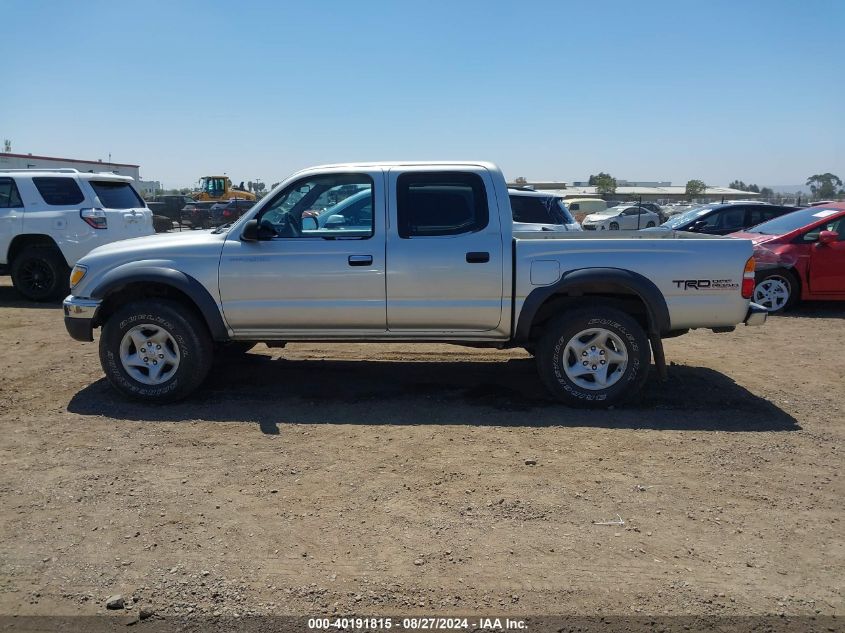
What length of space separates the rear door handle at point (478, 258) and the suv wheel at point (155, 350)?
2302 mm

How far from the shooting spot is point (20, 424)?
5.09 m

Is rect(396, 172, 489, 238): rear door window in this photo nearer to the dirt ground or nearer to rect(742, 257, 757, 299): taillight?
the dirt ground

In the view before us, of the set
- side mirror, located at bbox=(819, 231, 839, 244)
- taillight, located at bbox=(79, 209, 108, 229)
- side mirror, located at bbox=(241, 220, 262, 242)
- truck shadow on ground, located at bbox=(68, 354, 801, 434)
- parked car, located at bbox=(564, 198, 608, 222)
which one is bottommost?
truck shadow on ground, located at bbox=(68, 354, 801, 434)

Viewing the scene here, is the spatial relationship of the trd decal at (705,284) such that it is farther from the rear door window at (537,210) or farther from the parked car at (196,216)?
the parked car at (196,216)

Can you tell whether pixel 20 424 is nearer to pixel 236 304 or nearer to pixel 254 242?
pixel 236 304

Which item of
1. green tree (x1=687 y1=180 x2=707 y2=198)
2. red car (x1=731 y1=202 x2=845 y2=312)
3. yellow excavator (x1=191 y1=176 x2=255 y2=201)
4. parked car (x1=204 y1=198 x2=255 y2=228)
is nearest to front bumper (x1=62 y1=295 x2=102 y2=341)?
red car (x1=731 y1=202 x2=845 y2=312)

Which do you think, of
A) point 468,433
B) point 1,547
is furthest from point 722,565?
point 1,547

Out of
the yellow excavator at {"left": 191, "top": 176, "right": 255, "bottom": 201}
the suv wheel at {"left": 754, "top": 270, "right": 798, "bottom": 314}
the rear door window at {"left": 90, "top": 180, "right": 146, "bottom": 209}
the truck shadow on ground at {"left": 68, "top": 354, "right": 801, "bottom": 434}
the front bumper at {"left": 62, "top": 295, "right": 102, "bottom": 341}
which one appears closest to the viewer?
the truck shadow on ground at {"left": 68, "top": 354, "right": 801, "bottom": 434}

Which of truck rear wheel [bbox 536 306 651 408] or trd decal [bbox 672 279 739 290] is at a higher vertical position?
trd decal [bbox 672 279 739 290]

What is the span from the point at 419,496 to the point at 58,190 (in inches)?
368

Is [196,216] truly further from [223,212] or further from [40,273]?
[40,273]

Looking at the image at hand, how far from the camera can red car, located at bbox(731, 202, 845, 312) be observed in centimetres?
948

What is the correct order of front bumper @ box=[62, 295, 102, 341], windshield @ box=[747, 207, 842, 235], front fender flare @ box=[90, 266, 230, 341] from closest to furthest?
front fender flare @ box=[90, 266, 230, 341] < front bumper @ box=[62, 295, 102, 341] < windshield @ box=[747, 207, 842, 235]

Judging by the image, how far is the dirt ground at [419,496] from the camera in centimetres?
302
